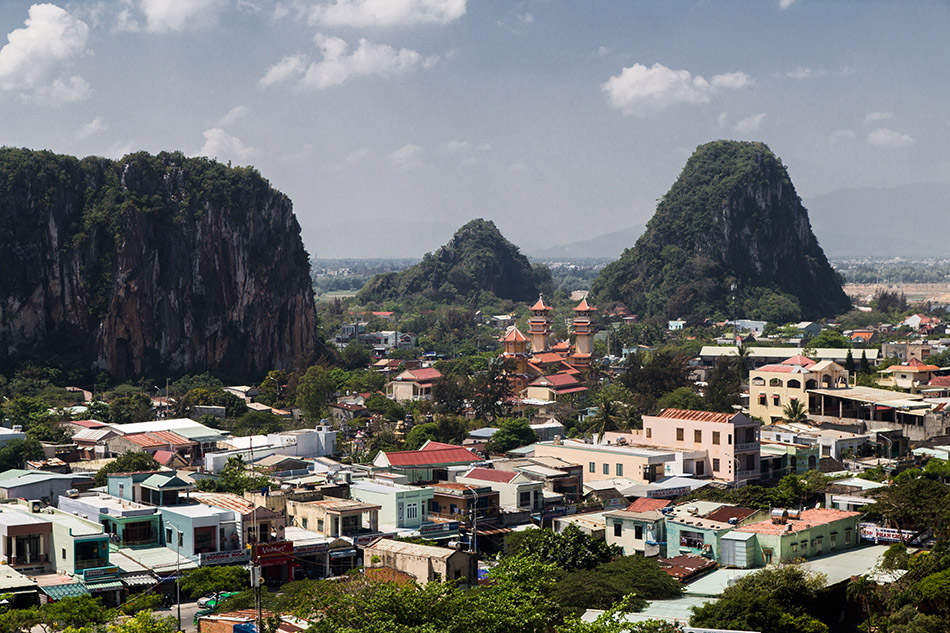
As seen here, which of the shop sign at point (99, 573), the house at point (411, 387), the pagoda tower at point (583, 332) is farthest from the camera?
the pagoda tower at point (583, 332)

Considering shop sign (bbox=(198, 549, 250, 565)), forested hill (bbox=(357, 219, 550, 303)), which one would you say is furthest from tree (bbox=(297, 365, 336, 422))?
forested hill (bbox=(357, 219, 550, 303))

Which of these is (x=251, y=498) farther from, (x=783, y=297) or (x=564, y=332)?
(x=783, y=297)

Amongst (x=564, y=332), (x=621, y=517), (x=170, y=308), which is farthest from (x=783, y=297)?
(x=621, y=517)

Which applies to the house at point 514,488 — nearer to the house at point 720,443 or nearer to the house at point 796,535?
the house at point 720,443

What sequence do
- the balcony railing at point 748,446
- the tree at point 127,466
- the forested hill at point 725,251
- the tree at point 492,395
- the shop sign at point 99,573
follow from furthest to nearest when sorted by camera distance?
the forested hill at point 725,251, the tree at point 492,395, the balcony railing at point 748,446, the tree at point 127,466, the shop sign at point 99,573

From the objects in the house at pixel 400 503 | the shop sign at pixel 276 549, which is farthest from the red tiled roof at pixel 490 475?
the shop sign at pixel 276 549

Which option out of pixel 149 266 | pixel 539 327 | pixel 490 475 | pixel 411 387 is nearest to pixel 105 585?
pixel 490 475

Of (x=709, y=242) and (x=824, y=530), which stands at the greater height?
(x=709, y=242)

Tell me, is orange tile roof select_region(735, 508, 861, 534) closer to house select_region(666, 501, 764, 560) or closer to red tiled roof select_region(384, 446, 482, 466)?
house select_region(666, 501, 764, 560)

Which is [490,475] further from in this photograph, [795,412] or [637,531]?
[795,412]
